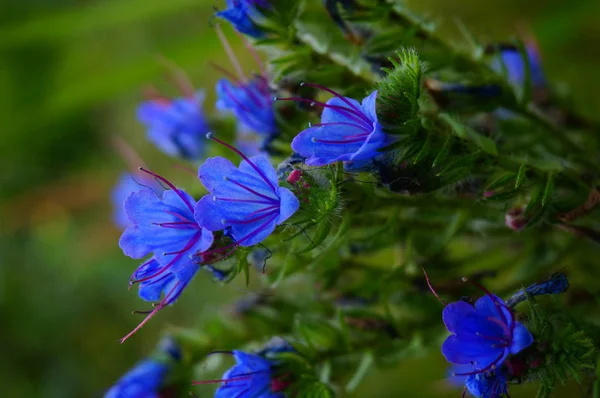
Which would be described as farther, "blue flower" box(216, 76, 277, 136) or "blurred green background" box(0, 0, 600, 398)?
"blurred green background" box(0, 0, 600, 398)

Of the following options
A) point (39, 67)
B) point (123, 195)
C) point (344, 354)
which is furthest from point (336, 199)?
→ point (39, 67)

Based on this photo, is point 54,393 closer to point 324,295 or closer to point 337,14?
point 324,295

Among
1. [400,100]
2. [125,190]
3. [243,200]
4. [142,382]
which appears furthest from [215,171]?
[125,190]

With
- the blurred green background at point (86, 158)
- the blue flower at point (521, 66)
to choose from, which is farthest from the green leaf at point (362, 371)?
the blurred green background at point (86, 158)

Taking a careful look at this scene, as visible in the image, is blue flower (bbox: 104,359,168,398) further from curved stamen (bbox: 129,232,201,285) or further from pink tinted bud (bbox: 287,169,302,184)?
pink tinted bud (bbox: 287,169,302,184)

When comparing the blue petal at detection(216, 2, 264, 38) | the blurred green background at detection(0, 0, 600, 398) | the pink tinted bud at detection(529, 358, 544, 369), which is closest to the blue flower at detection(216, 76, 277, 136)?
the blue petal at detection(216, 2, 264, 38)
